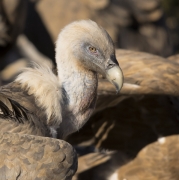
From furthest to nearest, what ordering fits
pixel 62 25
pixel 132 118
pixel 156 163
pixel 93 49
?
1. pixel 62 25
2. pixel 132 118
3. pixel 156 163
4. pixel 93 49

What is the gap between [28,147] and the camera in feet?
11.4

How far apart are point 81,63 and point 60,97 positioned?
22 cm

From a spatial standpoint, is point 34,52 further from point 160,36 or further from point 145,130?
point 145,130

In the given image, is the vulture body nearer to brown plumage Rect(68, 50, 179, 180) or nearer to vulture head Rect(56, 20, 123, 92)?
vulture head Rect(56, 20, 123, 92)

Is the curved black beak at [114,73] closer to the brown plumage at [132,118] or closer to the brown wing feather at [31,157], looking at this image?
the brown wing feather at [31,157]

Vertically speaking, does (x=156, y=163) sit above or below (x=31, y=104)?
below

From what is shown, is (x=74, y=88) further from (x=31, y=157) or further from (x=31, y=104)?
(x=31, y=157)

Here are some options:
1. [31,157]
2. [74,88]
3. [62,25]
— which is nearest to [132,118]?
[74,88]

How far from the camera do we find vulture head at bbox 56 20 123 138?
3854mm

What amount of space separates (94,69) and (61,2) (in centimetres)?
463

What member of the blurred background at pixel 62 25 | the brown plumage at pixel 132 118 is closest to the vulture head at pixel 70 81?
the brown plumage at pixel 132 118

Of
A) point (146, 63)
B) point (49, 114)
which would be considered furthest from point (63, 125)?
point (146, 63)

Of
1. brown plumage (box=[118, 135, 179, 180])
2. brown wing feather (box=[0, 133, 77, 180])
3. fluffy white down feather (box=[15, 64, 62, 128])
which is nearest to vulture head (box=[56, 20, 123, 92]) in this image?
fluffy white down feather (box=[15, 64, 62, 128])

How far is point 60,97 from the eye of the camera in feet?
12.8
